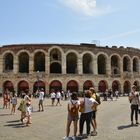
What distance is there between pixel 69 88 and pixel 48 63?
5432 mm

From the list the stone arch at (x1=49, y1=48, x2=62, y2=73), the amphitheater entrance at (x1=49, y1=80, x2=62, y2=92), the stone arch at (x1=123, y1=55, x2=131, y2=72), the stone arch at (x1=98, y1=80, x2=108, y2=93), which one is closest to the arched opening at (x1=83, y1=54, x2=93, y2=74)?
the stone arch at (x1=98, y1=80, x2=108, y2=93)

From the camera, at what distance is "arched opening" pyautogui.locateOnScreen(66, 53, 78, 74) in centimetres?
5706

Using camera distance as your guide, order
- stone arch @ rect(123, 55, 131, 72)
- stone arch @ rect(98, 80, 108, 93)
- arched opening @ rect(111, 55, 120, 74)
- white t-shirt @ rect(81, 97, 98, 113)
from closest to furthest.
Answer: white t-shirt @ rect(81, 97, 98, 113) < stone arch @ rect(98, 80, 108, 93) < arched opening @ rect(111, 55, 120, 74) < stone arch @ rect(123, 55, 131, 72)

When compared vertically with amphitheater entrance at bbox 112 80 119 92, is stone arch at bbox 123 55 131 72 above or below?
above

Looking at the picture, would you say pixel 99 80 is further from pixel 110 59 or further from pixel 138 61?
pixel 138 61

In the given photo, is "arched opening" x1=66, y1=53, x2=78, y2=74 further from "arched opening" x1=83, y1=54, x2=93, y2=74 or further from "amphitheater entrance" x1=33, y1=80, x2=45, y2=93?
"amphitheater entrance" x1=33, y1=80, x2=45, y2=93

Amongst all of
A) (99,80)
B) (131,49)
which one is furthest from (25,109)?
(131,49)

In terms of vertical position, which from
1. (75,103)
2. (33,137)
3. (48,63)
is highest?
(48,63)

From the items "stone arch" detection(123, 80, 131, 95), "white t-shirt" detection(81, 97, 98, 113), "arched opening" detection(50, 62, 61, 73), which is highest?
"arched opening" detection(50, 62, 61, 73)

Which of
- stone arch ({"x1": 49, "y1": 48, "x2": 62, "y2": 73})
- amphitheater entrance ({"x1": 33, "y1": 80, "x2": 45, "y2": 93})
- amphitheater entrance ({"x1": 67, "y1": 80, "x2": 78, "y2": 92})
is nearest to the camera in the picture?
amphitheater entrance ({"x1": 33, "y1": 80, "x2": 45, "y2": 93})

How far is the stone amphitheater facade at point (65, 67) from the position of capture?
2103 inches

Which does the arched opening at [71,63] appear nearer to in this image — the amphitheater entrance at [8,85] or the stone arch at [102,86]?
the stone arch at [102,86]

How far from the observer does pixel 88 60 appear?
58.8m

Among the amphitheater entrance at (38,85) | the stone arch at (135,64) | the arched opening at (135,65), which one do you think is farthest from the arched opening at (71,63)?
the arched opening at (135,65)
